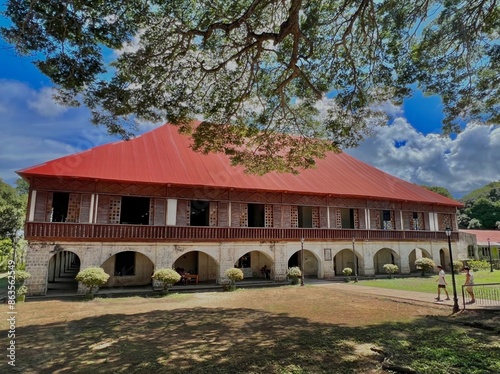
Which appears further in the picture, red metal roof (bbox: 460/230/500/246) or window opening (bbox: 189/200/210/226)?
red metal roof (bbox: 460/230/500/246)

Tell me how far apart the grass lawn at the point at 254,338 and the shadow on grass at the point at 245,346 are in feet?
0.06

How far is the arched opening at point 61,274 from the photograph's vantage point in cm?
1673

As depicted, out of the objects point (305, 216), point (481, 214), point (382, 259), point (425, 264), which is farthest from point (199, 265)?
point (481, 214)

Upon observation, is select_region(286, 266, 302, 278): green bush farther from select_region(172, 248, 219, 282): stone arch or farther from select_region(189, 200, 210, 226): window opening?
select_region(189, 200, 210, 226): window opening

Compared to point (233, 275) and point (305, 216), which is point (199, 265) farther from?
point (305, 216)

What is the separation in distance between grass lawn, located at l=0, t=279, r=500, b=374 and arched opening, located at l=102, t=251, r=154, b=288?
414 centimetres

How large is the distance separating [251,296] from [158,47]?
1061 centimetres

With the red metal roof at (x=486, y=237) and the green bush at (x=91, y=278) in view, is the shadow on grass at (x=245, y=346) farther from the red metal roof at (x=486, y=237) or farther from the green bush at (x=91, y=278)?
the red metal roof at (x=486, y=237)

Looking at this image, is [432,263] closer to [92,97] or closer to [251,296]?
[251,296]

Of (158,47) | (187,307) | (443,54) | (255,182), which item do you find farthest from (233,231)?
(443,54)

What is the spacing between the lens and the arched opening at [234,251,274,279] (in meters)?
20.5

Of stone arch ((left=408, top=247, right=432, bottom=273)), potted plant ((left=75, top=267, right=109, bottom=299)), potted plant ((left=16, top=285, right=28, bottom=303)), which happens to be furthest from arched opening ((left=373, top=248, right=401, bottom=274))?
potted plant ((left=16, top=285, right=28, bottom=303))

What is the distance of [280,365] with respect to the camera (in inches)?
224

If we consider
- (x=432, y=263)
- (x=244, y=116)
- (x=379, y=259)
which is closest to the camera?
(x=244, y=116)
